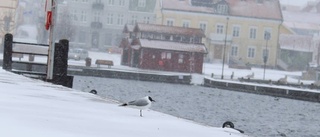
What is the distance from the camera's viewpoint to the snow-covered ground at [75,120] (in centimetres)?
743

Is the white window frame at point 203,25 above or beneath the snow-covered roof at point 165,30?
above

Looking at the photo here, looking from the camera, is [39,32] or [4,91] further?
[39,32]

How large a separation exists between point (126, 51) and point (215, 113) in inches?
1658

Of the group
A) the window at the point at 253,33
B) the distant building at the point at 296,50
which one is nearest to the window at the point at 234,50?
the window at the point at 253,33

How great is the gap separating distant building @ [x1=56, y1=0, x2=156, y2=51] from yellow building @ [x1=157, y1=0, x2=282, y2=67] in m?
4.51

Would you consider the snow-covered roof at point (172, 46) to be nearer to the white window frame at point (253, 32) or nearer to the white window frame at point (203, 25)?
the white window frame at point (203, 25)

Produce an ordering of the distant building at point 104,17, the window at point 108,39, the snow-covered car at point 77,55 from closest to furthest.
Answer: the snow-covered car at point 77,55 → the distant building at point 104,17 → the window at point 108,39

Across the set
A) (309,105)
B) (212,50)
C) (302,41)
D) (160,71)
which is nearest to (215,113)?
(309,105)

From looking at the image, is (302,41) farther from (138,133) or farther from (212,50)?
(138,133)

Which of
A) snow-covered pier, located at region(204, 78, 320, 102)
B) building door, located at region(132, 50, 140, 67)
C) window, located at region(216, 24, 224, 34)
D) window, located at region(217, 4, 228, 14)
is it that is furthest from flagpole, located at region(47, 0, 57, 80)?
window, located at region(217, 4, 228, 14)

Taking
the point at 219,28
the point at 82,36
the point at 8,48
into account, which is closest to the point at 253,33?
the point at 219,28

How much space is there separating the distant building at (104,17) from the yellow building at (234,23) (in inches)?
178

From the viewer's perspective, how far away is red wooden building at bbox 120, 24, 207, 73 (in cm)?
7606

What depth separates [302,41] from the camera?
104250 millimetres
